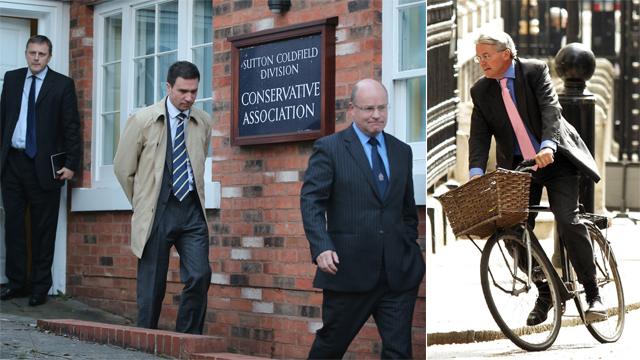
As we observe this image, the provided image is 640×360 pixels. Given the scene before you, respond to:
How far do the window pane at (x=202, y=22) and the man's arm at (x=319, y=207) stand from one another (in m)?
2.95

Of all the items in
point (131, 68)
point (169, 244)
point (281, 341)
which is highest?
point (131, 68)

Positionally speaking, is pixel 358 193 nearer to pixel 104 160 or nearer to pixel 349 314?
pixel 349 314

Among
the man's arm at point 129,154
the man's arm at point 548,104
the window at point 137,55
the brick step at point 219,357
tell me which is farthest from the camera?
the window at point 137,55

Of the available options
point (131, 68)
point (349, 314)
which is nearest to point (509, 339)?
point (349, 314)

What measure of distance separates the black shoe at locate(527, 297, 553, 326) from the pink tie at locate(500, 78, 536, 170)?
68cm

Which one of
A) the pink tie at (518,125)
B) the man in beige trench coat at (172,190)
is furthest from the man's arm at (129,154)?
the pink tie at (518,125)

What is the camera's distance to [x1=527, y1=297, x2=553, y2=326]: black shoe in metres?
5.93

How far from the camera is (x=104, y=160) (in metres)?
9.64

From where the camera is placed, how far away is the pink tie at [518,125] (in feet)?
19.0

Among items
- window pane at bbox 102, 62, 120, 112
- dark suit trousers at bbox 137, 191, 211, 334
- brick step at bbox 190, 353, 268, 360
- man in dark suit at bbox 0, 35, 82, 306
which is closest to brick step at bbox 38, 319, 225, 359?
brick step at bbox 190, 353, 268, 360

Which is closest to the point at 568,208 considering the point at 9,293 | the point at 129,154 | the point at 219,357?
the point at 219,357

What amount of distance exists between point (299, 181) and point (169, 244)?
86cm

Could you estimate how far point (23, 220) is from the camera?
30.8ft

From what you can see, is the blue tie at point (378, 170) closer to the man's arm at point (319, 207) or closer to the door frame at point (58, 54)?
the man's arm at point (319, 207)
